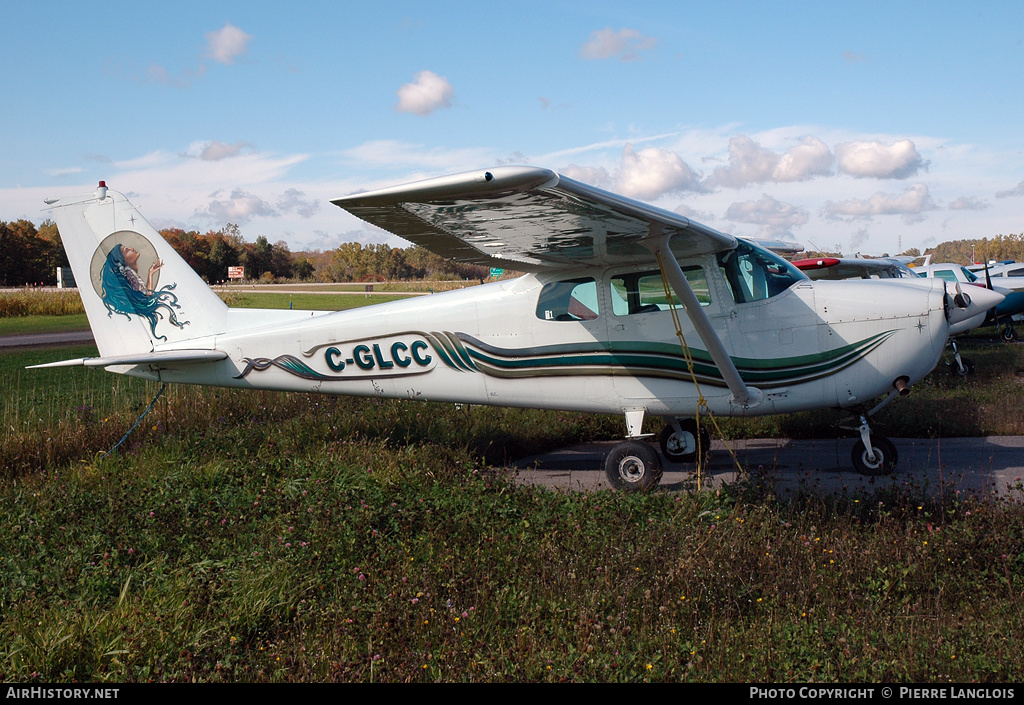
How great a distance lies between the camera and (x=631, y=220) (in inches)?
213

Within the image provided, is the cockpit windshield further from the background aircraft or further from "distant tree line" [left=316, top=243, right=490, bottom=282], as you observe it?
"distant tree line" [left=316, top=243, right=490, bottom=282]

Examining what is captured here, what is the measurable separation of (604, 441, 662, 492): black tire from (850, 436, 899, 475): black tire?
2.04 metres

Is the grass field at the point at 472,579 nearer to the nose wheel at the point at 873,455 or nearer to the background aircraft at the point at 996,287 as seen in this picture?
the nose wheel at the point at 873,455

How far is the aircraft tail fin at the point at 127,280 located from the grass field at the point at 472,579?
6.06 ft

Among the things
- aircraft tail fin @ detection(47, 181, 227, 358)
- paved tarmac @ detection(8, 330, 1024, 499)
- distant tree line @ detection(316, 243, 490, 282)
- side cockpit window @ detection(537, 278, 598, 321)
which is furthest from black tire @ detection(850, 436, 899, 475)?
distant tree line @ detection(316, 243, 490, 282)

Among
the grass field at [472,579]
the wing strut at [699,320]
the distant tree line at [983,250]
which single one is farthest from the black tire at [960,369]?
the distant tree line at [983,250]

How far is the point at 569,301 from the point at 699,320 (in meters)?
1.40

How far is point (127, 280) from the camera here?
809 centimetres

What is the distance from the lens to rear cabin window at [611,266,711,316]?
22.5 ft

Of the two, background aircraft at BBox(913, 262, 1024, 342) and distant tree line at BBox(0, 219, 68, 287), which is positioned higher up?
distant tree line at BBox(0, 219, 68, 287)

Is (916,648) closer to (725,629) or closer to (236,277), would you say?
(725,629)

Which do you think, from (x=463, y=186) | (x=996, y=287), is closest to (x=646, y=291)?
(x=463, y=186)

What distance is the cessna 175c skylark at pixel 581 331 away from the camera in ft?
21.7
